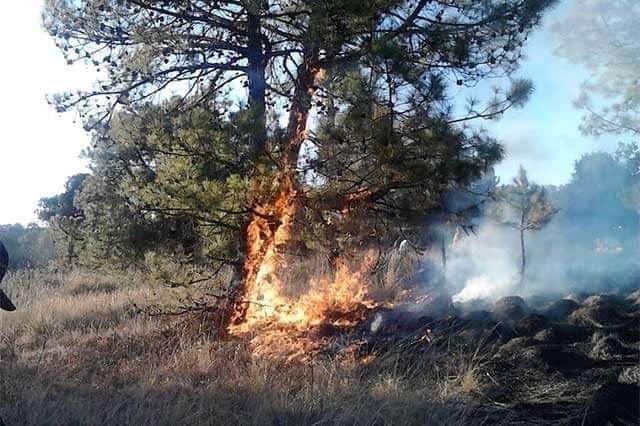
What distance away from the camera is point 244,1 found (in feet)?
23.3

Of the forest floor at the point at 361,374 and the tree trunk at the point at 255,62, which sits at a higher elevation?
the tree trunk at the point at 255,62

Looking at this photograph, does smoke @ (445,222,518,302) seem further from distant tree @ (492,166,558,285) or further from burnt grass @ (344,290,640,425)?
burnt grass @ (344,290,640,425)

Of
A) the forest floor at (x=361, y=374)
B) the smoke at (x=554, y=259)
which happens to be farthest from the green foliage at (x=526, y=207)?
the forest floor at (x=361, y=374)

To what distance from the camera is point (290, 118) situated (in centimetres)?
805

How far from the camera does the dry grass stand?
4660 millimetres

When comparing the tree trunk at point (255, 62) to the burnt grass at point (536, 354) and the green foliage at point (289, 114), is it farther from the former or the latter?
the burnt grass at point (536, 354)

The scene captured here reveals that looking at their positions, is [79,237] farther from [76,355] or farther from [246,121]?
[246,121]

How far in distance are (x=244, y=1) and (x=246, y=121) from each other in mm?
1421

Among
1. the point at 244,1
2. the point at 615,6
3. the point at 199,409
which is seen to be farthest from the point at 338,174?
the point at 615,6

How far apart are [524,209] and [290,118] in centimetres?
715

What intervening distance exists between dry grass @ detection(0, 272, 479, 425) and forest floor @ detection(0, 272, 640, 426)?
15 mm

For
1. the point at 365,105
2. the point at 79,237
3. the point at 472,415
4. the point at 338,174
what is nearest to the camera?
the point at 472,415

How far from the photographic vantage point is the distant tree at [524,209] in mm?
12609

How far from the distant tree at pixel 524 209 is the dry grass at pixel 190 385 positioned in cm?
719
